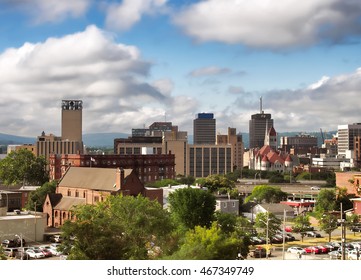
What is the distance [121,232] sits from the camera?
1397 cm

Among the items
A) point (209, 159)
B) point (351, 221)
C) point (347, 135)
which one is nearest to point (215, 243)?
point (351, 221)

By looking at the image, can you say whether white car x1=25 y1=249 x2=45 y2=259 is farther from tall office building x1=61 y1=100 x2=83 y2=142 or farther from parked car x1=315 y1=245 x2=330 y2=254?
tall office building x1=61 y1=100 x2=83 y2=142

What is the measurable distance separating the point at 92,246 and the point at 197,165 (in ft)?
191

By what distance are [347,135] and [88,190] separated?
82421 mm

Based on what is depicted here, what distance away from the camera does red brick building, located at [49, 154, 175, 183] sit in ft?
152

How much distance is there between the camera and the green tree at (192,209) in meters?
22.2

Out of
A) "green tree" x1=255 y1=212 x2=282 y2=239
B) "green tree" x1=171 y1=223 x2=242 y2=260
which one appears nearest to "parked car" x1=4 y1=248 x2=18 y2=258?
"green tree" x1=171 y1=223 x2=242 y2=260

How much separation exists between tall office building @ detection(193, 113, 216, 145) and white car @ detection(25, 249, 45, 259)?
5451 centimetres

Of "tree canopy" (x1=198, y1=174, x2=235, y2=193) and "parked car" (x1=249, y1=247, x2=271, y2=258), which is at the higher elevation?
"tree canopy" (x1=198, y1=174, x2=235, y2=193)

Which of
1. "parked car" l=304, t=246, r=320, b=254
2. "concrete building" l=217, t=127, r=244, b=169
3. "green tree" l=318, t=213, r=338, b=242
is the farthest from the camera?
"concrete building" l=217, t=127, r=244, b=169

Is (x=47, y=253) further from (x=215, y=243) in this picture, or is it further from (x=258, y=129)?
(x=258, y=129)

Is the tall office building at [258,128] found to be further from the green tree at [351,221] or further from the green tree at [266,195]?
the green tree at [351,221]
